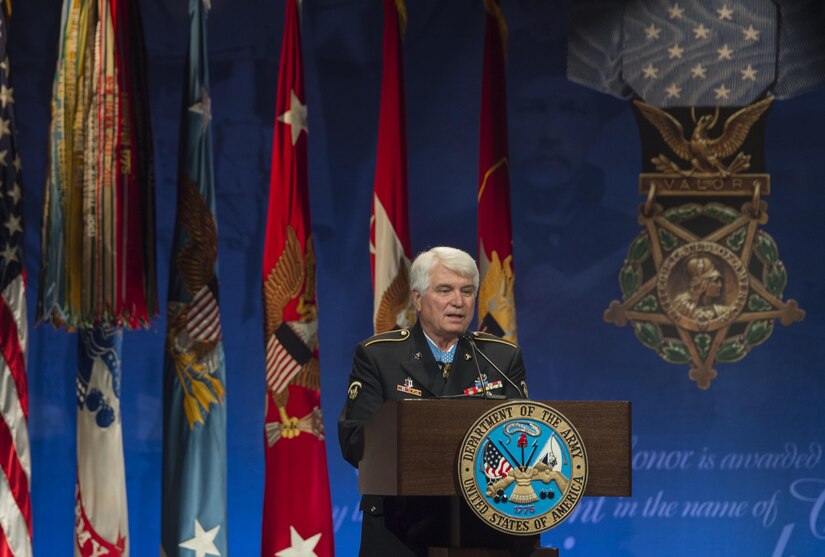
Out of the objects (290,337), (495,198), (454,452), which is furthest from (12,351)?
(454,452)

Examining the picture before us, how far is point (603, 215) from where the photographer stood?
16.1 feet

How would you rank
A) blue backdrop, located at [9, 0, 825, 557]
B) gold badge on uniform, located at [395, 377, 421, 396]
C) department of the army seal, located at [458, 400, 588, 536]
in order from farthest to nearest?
blue backdrop, located at [9, 0, 825, 557]
gold badge on uniform, located at [395, 377, 421, 396]
department of the army seal, located at [458, 400, 588, 536]

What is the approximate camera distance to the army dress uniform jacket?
2.43m

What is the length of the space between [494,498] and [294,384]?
6.81 feet

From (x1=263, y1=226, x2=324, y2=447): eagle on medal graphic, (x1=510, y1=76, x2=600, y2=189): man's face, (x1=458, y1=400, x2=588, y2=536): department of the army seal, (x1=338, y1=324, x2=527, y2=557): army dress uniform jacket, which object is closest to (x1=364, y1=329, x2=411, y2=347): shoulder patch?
(x1=338, y1=324, x2=527, y2=557): army dress uniform jacket

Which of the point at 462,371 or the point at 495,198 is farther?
the point at 495,198

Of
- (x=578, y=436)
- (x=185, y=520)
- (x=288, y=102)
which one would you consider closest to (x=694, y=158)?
(x=288, y=102)

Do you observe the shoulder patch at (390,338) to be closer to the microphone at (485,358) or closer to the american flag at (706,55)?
the microphone at (485,358)

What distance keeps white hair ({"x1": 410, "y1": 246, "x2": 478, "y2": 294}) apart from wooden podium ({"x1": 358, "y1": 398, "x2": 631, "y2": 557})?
1.31 feet

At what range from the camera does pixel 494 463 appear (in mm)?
2162

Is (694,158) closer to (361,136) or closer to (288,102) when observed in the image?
(361,136)

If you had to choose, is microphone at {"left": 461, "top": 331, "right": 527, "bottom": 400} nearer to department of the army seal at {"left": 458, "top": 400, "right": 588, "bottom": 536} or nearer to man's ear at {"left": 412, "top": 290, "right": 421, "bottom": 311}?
man's ear at {"left": 412, "top": 290, "right": 421, "bottom": 311}

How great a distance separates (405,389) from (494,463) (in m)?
0.43

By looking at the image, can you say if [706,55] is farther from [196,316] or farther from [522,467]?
[522,467]
